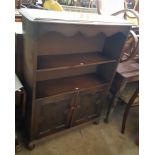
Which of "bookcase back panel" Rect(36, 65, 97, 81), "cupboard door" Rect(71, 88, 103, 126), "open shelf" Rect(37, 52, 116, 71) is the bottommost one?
"cupboard door" Rect(71, 88, 103, 126)

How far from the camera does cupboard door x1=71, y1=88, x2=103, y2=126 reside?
5.40ft

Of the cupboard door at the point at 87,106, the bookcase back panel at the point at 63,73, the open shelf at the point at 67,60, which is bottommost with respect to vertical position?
the cupboard door at the point at 87,106

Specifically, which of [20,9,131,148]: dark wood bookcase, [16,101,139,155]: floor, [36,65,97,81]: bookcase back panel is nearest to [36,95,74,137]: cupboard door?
[20,9,131,148]: dark wood bookcase

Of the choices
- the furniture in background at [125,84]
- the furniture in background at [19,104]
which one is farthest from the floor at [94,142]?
the furniture in background at [19,104]

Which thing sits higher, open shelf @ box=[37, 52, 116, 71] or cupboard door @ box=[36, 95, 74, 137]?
open shelf @ box=[37, 52, 116, 71]

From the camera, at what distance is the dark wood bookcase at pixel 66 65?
118cm

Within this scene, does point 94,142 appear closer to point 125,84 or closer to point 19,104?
point 125,84

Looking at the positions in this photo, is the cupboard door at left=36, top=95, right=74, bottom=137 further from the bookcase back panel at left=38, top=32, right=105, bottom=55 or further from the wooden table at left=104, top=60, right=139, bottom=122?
the wooden table at left=104, top=60, right=139, bottom=122

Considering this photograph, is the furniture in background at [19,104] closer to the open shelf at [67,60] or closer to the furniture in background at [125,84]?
the open shelf at [67,60]

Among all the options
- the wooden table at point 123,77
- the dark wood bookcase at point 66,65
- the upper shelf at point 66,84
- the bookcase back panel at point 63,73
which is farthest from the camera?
the wooden table at point 123,77

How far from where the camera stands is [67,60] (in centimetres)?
145

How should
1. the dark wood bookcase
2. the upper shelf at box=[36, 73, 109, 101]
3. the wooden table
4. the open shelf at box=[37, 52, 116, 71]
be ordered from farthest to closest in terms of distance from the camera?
the wooden table
the upper shelf at box=[36, 73, 109, 101]
the open shelf at box=[37, 52, 116, 71]
the dark wood bookcase

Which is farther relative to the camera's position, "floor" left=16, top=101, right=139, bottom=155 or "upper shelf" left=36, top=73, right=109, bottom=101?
"floor" left=16, top=101, right=139, bottom=155
